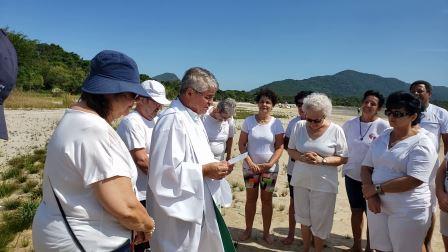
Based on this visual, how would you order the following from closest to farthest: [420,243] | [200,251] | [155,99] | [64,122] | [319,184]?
[64,122] → [200,251] → [420,243] → [155,99] → [319,184]

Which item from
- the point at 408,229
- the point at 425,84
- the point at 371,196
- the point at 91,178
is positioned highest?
the point at 425,84

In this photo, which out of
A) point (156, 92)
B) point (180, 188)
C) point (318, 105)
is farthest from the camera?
point (318, 105)

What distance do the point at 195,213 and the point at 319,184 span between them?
1.95 metres

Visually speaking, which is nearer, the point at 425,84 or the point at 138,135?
the point at 138,135

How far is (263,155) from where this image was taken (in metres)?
5.27

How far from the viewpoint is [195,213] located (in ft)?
9.74

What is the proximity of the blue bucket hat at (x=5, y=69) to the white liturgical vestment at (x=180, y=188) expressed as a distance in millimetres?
1163

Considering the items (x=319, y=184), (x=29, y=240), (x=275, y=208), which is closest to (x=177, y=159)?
(x=319, y=184)

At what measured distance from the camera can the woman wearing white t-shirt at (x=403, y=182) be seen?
3.42 m

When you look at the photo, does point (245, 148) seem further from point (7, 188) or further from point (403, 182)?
point (7, 188)

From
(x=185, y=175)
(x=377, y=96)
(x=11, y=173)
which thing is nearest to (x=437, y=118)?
(x=377, y=96)

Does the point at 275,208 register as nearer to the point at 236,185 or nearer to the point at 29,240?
the point at 236,185

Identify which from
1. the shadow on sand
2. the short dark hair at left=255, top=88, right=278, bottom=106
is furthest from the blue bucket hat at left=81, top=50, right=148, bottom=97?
the shadow on sand

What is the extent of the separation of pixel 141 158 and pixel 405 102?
2481 mm
